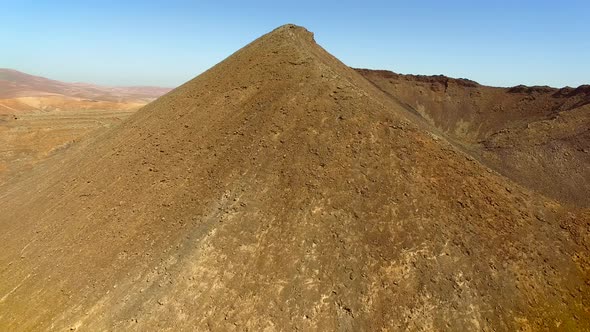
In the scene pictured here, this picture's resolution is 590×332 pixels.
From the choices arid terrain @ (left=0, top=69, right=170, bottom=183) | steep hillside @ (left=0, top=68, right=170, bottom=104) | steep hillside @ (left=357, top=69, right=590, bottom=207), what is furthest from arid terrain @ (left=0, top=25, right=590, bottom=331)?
steep hillside @ (left=0, top=68, right=170, bottom=104)

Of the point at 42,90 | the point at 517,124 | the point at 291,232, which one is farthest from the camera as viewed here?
the point at 42,90

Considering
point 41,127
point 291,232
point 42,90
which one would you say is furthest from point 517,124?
point 42,90

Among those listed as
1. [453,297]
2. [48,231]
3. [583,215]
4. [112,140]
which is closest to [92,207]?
[48,231]

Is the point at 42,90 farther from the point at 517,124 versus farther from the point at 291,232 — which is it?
the point at 291,232

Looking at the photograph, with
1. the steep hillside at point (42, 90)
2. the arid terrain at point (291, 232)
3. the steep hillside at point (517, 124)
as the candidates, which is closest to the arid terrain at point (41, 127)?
the arid terrain at point (291, 232)

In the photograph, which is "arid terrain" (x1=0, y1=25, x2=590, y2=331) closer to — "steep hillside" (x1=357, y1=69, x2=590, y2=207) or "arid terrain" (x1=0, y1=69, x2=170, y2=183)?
"steep hillside" (x1=357, y1=69, x2=590, y2=207)

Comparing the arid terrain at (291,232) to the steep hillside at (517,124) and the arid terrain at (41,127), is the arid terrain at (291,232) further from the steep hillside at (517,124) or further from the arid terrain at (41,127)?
the arid terrain at (41,127)
